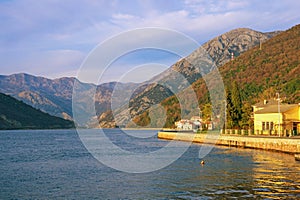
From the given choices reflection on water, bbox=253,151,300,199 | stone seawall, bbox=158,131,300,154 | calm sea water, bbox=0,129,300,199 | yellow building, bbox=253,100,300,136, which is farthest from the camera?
yellow building, bbox=253,100,300,136

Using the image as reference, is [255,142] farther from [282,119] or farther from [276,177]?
[276,177]

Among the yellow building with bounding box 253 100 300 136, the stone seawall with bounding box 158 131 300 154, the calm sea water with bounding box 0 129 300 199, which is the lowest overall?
the calm sea water with bounding box 0 129 300 199

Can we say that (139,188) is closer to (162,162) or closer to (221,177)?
(221,177)

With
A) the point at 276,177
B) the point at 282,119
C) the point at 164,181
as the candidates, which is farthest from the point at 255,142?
the point at 164,181

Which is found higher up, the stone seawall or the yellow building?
the yellow building

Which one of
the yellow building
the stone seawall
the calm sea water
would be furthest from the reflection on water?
the yellow building

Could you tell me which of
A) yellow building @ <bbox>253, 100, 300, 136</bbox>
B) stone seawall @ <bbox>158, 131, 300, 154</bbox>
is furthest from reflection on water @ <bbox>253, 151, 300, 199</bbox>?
yellow building @ <bbox>253, 100, 300, 136</bbox>

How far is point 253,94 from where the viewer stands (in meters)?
181

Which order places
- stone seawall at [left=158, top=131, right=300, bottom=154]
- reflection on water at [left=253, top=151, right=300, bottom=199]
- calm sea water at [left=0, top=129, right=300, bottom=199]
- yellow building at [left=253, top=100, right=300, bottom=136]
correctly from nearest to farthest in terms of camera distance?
reflection on water at [left=253, top=151, right=300, bottom=199], calm sea water at [left=0, top=129, right=300, bottom=199], stone seawall at [left=158, top=131, right=300, bottom=154], yellow building at [left=253, top=100, right=300, bottom=136]

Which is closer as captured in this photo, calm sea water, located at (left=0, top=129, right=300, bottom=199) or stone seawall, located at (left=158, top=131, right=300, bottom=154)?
calm sea water, located at (left=0, top=129, right=300, bottom=199)

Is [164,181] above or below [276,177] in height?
below

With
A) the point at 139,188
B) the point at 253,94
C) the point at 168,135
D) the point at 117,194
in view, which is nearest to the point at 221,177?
the point at 139,188

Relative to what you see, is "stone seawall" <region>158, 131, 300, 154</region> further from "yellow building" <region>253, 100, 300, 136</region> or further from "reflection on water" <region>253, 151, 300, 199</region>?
"yellow building" <region>253, 100, 300, 136</region>

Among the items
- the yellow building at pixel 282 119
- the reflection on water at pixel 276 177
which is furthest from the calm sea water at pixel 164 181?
the yellow building at pixel 282 119
